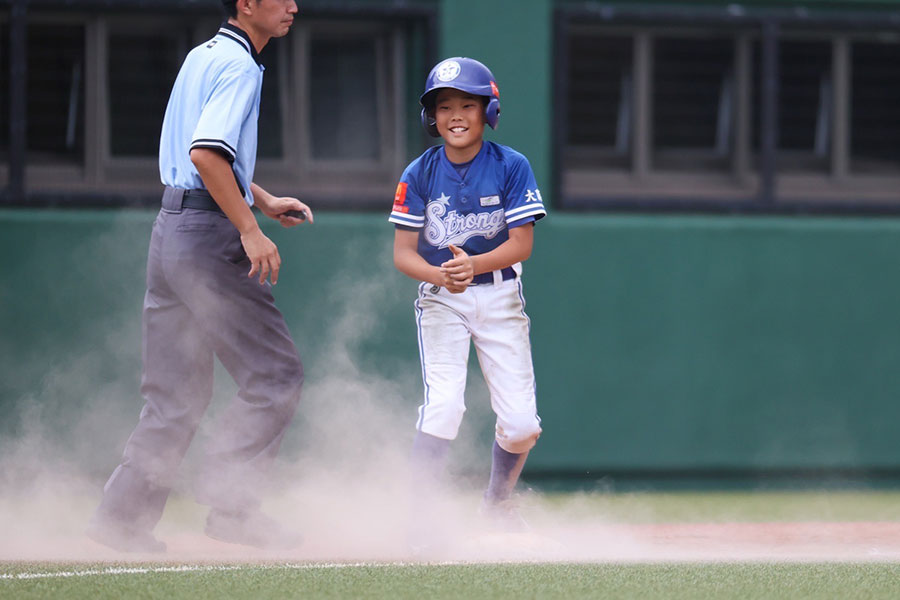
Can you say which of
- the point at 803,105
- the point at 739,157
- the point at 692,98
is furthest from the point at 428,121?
the point at 803,105

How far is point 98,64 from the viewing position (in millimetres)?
7180

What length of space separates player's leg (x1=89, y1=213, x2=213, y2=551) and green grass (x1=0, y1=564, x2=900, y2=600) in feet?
1.22

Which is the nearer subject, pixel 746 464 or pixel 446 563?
pixel 446 563

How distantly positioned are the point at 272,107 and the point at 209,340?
8.68ft

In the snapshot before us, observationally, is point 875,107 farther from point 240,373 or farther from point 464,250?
point 240,373

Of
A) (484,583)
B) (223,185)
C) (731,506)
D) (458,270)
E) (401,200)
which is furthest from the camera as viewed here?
(731,506)

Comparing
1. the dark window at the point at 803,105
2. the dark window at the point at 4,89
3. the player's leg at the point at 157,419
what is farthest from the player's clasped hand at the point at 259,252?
the dark window at the point at 803,105

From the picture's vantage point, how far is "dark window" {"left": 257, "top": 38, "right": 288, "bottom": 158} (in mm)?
7355

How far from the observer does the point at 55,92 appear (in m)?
7.18

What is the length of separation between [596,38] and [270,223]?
7.30 ft

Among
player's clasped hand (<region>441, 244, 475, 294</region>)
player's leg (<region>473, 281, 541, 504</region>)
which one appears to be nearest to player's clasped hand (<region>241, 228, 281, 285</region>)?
player's clasped hand (<region>441, 244, 475, 294</region>)

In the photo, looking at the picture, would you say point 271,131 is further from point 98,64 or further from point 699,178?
point 699,178

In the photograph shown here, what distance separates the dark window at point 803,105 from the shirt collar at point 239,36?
376 cm

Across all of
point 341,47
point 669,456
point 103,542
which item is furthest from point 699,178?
point 103,542
